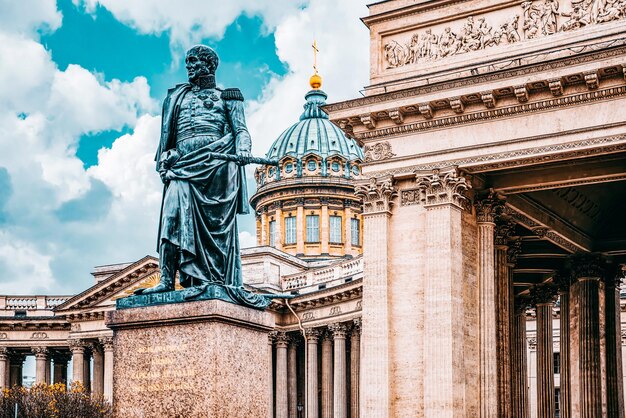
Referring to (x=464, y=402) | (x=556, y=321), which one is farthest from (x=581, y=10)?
(x=556, y=321)

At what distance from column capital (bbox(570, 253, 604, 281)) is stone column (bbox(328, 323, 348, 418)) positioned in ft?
86.5

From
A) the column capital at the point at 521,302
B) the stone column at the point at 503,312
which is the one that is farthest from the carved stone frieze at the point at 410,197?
the column capital at the point at 521,302

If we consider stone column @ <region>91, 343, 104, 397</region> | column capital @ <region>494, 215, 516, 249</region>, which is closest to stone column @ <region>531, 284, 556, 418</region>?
column capital @ <region>494, 215, 516, 249</region>

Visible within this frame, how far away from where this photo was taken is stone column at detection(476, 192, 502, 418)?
106 ft

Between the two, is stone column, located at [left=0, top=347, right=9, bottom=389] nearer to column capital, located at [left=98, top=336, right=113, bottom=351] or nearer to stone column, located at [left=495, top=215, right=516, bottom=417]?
column capital, located at [left=98, top=336, right=113, bottom=351]

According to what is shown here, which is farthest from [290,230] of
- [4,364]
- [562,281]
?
[562,281]

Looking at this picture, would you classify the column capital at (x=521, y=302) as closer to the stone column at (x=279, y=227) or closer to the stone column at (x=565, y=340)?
the stone column at (x=565, y=340)

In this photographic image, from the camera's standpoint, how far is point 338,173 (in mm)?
96062

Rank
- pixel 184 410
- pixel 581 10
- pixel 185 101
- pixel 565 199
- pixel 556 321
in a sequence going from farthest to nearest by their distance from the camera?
pixel 556 321 < pixel 565 199 < pixel 581 10 < pixel 185 101 < pixel 184 410

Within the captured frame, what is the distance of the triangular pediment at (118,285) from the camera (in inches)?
3174

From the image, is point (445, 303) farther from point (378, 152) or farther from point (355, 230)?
point (355, 230)

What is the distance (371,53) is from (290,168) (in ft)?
201

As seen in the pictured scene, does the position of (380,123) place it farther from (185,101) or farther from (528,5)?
(185,101)

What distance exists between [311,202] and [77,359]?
23736mm
